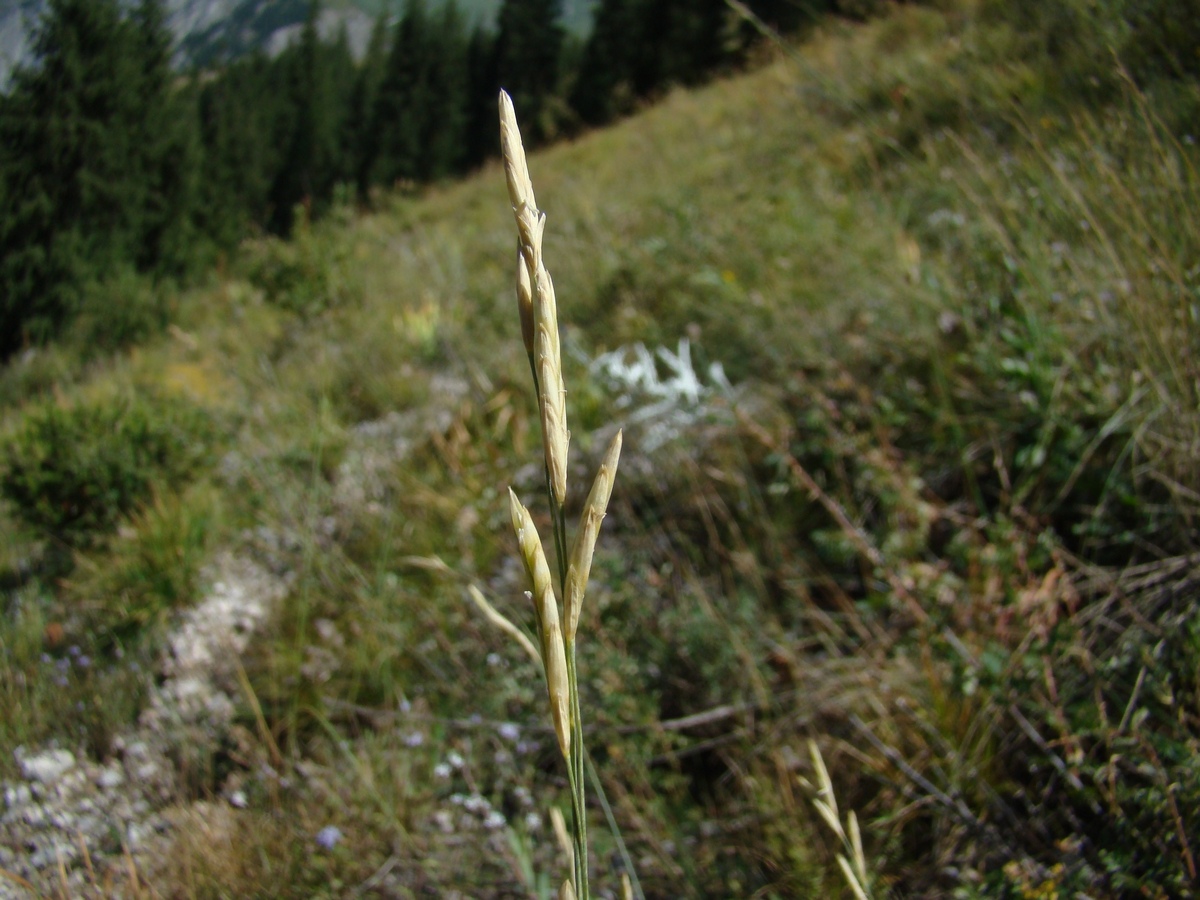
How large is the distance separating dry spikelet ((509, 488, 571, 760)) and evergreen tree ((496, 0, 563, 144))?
15.2 metres

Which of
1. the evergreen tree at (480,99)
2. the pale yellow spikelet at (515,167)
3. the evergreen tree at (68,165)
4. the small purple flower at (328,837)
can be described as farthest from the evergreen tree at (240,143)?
the pale yellow spikelet at (515,167)

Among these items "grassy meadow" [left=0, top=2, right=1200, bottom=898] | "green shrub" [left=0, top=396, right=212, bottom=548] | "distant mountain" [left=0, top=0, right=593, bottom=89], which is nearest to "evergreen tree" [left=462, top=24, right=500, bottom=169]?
"distant mountain" [left=0, top=0, right=593, bottom=89]

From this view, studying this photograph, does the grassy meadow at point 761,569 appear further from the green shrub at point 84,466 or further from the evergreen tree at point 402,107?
the evergreen tree at point 402,107

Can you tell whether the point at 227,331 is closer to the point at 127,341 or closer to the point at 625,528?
the point at 127,341

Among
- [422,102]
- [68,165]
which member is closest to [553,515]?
[68,165]

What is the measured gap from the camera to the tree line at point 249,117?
371 centimetres

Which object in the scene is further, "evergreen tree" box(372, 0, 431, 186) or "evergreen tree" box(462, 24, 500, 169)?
"evergreen tree" box(462, 24, 500, 169)

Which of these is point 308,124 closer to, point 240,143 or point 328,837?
point 240,143

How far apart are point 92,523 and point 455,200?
31.1ft

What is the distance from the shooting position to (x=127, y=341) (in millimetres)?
4496

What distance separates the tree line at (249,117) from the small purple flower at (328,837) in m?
2.07

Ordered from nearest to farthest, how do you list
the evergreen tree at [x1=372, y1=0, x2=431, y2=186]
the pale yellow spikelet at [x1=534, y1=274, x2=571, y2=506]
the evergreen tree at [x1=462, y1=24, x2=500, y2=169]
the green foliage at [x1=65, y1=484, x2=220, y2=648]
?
the pale yellow spikelet at [x1=534, y1=274, x2=571, y2=506] < the green foliage at [x1=65, y1=484, x2=220, y2=648] < the evergreen tree at [x1=372, y1=0, x2=431, y2=186] < the evergreen tree at [x1=462, y1=24, x2=500, y2=169]

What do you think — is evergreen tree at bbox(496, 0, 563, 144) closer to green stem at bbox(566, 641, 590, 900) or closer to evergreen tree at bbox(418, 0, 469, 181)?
evergreen tree at bbox(418, 0, 469, 181)

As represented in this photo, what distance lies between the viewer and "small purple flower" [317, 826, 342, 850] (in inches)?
52.0
